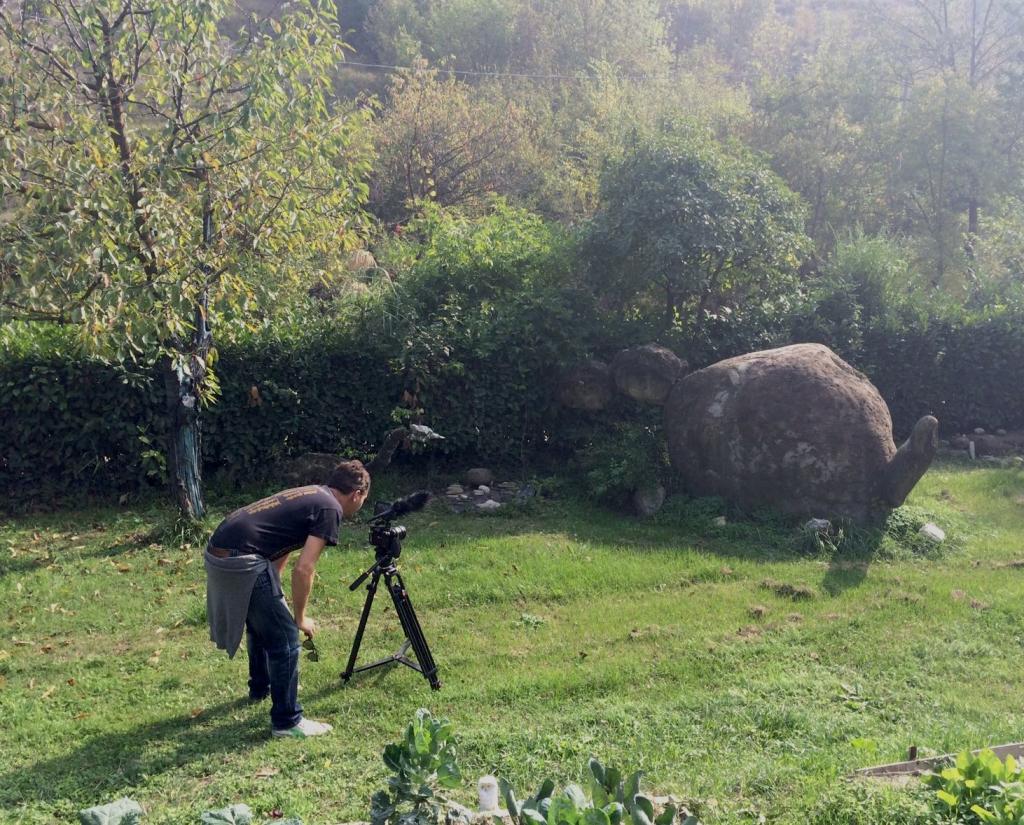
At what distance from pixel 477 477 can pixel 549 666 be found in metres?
5.11

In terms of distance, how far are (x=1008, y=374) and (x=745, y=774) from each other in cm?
1210

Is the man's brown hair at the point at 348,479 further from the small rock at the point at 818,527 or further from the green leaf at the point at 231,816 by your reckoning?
the small rock at the point at 818,527

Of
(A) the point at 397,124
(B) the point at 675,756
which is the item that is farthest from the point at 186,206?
(A) the point at 397,124

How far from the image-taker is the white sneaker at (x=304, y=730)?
524cm

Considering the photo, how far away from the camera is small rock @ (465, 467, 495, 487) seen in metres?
11.4

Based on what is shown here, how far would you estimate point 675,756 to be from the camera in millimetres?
4938

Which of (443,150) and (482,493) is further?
(443,150)

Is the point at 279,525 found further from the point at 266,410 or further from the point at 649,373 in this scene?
the point at 649,373

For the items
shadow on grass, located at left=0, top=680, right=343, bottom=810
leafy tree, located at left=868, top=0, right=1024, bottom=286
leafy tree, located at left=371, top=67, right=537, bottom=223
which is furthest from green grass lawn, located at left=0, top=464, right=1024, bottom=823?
leafy tree, located at left=868, top=0, right=1024, bottom=286

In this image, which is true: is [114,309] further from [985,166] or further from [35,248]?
[985,166]

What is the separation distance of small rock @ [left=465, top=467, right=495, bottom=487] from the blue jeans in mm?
6161

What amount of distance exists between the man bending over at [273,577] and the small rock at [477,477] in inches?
238

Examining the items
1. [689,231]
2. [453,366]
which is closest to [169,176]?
[453,366]

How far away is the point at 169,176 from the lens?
806 centimetres
